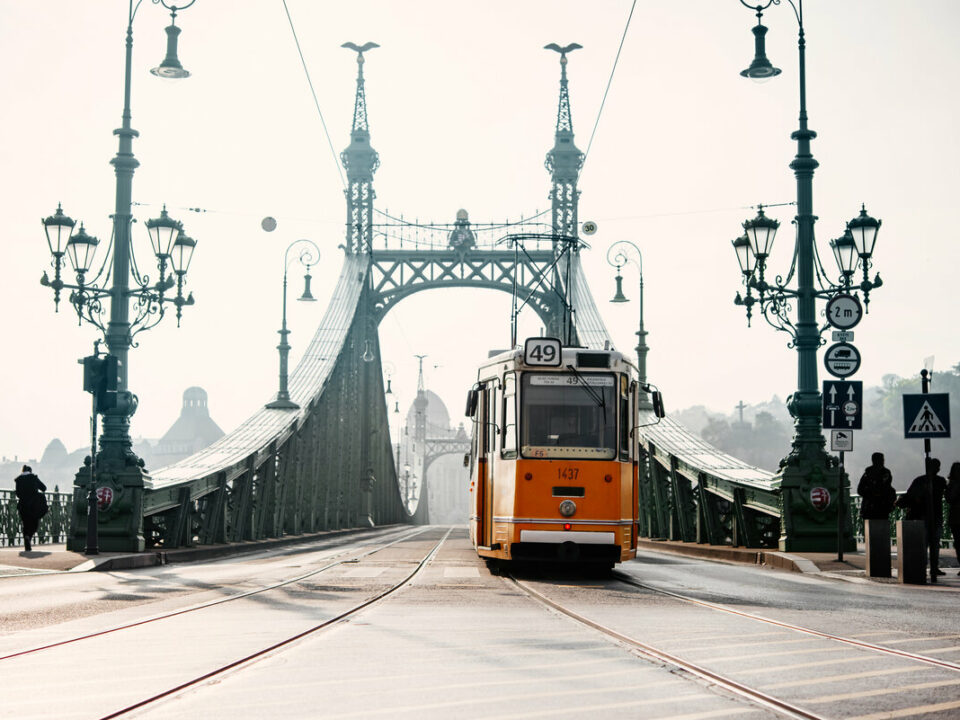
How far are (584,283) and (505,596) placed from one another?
38.8m

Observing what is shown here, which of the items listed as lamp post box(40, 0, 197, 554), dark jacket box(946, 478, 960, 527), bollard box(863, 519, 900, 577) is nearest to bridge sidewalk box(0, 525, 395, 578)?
lamp post box(40, 0, 197, 554)

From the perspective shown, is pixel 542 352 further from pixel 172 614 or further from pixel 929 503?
pixel 172 614

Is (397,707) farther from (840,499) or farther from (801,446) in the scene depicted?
(801,446)

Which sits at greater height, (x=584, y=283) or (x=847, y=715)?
(x=584, y=283)

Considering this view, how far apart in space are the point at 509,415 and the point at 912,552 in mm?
5244

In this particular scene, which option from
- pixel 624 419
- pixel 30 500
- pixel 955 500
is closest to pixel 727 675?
pixel 624 419

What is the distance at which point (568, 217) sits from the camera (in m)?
54.1

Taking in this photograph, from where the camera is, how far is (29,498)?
72.2ft

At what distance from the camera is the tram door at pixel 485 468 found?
56.5ft

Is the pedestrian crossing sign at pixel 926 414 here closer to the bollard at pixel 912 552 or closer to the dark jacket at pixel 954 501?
the dark jacket at pixel 954 501

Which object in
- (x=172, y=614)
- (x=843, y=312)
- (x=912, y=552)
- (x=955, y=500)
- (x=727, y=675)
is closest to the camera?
(x=727, y=675)

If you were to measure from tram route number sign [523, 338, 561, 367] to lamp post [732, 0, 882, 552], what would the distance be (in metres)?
5.67

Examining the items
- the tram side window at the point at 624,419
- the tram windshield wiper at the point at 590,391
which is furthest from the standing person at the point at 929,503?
the tram windshield wiper at the point at 590,391

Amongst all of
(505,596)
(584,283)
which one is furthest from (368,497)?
(505,596)
